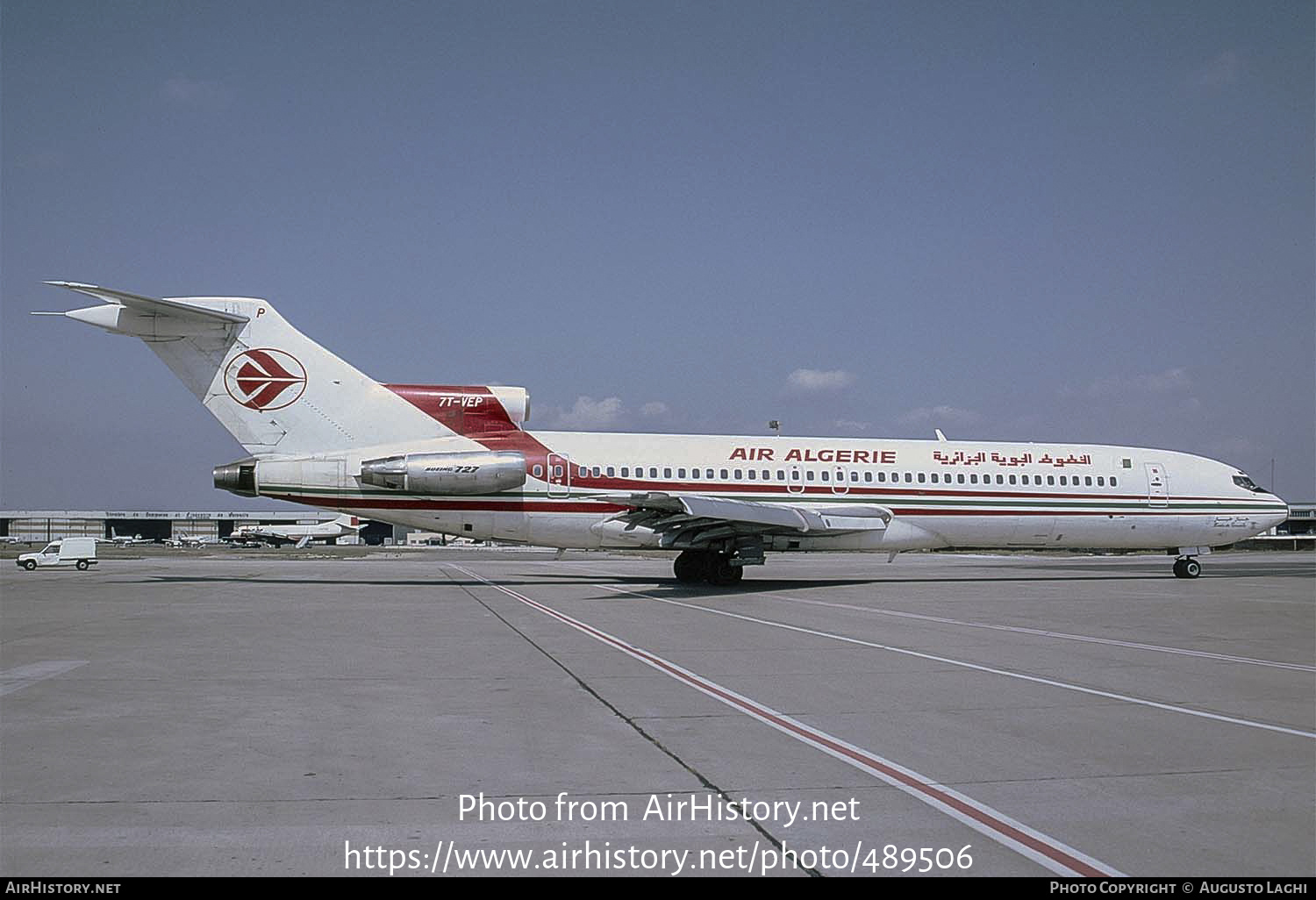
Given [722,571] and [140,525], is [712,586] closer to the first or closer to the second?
[722,571]

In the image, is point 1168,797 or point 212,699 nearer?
point 1168,797

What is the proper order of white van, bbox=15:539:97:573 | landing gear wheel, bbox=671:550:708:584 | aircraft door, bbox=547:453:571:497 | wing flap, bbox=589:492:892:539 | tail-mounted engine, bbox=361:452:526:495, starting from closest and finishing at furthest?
wing flap, bbox=589:492:892:539, tail-mounted engine, bbox=361:452:526:495, aircraft door, bbox=547:453:571:497, landing gear wheel, bbox=671:550:708:584, white van, bbox=15:539:97:573

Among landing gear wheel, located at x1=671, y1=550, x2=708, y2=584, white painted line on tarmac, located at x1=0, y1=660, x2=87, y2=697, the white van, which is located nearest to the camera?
white painted line on tarmac, located at x1=0, y1=660, x2=87, y2=697

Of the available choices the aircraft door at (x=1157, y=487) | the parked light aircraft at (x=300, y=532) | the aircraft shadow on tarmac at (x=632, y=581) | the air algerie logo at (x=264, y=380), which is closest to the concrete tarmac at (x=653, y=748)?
the air algerie logo at (x=264, y=380)

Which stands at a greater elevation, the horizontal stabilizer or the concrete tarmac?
the horizontal stabilizer

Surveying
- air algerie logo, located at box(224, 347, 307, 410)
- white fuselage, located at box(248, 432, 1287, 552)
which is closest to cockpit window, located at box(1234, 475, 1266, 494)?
white fuselage, located at box(248, 432, 1287, 552)

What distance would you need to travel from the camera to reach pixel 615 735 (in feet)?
21.8

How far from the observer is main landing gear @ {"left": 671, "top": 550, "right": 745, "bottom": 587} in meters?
22.4

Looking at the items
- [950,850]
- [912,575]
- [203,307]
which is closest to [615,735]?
[950,850]

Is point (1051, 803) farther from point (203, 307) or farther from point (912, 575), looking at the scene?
point (912, 575)

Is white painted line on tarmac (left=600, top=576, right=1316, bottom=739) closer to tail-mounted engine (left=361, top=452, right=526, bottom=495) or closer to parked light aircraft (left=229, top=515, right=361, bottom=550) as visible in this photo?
tail-mounted engine (left=361, top=452, right=526, bottom=495)

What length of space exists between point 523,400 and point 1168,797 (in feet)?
63.7

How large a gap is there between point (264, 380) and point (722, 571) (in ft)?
36.8

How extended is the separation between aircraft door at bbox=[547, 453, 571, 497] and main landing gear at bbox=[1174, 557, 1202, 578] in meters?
16.8
